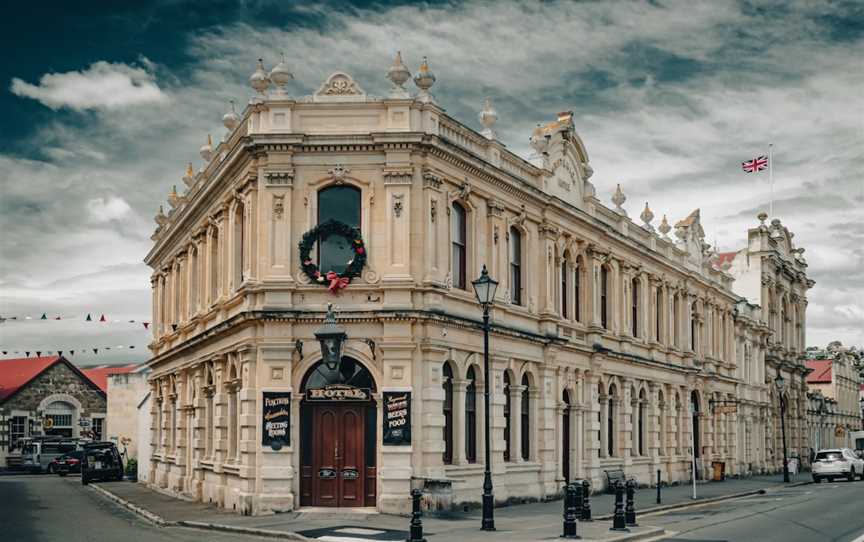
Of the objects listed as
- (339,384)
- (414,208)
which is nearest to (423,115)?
(414,208)

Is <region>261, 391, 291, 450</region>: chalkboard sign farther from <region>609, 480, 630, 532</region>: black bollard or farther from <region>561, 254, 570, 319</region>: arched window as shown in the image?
<region>561, 254, 570, 319</region>: arched window

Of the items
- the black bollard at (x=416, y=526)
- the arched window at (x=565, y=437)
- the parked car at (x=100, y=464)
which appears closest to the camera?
the black bollard at (x=416, y=526)

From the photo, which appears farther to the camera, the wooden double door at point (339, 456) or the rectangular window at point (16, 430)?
the rectangular window at point (16, 430)

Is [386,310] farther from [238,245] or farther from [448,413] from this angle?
[238,245]

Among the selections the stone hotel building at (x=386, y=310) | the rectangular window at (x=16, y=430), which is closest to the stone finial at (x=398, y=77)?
the stone hotel building at (x=386, y=310)

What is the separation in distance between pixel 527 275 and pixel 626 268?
9.85 meters

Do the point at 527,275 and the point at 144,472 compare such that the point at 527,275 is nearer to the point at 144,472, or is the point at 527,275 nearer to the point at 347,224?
the point at 347,224

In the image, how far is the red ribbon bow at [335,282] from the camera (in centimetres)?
2678

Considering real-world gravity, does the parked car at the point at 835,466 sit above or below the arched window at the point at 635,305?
below

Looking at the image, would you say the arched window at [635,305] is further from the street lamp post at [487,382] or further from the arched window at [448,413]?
the street lamp post at [487,382]

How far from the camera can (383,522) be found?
24672 millimetres

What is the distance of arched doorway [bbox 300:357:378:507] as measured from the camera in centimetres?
2655

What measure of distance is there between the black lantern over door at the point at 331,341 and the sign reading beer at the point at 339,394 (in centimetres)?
122

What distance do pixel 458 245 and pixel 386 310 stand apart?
4.17 meters
